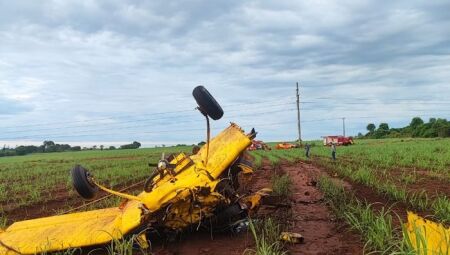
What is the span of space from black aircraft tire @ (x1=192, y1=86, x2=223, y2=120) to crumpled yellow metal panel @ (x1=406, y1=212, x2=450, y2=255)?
80.8 inches

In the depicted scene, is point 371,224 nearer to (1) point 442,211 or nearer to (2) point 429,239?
(1) point 442,211

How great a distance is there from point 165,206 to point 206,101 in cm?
111

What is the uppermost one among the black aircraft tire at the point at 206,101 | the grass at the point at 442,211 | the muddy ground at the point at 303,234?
the black aircraft tire at the point at 206,101

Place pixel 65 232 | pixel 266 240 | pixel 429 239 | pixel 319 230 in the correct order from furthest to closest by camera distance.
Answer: pixel 319 230 < pixel 65 232 < pixel 266 240 < pixel 429 239

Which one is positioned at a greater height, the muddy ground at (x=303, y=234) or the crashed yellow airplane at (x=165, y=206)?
the crashed yellow airplane at (x=165, y=206)

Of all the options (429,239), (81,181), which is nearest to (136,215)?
(81,181)

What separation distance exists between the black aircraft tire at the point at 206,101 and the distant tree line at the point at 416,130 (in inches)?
2110

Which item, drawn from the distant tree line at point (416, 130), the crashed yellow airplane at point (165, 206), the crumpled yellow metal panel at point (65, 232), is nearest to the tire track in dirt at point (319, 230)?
the crashed yellow airplane at point (165, 206)

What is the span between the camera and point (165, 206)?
15.8 feet

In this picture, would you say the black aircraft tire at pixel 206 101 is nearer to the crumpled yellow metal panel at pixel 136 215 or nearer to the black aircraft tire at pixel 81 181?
the crumpled yellow metal panel at pixel 136 215

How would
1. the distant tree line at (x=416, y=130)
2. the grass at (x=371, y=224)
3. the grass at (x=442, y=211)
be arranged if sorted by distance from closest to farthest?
1. the grass at (x=371, y=224)
2. the grass at (x=442, y=211)
3. the distant tree line at (x=416, y=130)

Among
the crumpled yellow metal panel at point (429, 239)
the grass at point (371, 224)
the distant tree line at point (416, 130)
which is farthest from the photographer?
the distant tree line at point (416, 130)

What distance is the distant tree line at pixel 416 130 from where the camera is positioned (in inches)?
2121

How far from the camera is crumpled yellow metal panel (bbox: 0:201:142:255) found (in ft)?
15.5
